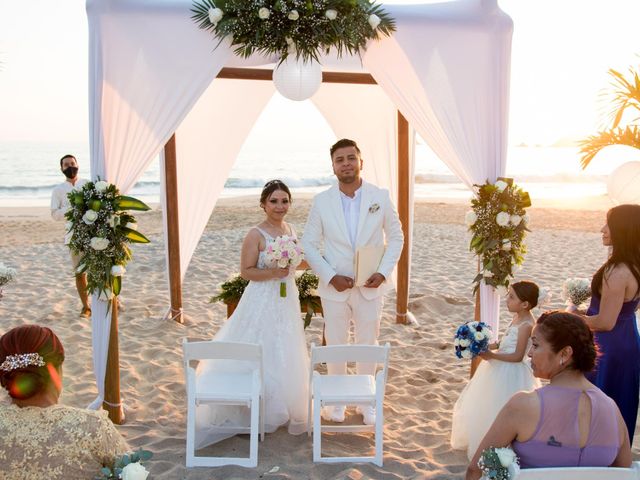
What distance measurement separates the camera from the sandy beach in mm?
3965

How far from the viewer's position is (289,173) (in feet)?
121

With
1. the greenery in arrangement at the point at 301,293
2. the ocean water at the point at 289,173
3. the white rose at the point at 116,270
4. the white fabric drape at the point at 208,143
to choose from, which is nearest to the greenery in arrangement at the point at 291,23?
the white rose at the point at 116,270

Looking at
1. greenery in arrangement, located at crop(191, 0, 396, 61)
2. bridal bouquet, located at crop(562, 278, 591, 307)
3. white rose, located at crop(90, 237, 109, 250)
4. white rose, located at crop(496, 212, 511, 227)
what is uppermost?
greenery in arrangement, located at crop(191, 0, 396, 61)

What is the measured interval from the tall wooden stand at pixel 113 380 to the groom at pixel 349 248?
149 cm

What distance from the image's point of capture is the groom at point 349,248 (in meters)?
4.52

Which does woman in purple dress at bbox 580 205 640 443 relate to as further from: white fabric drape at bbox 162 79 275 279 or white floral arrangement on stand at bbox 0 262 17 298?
white fabric drape at bbox 162 79 275 279

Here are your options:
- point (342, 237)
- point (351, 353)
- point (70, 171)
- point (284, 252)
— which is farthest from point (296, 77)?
point (70, 171)

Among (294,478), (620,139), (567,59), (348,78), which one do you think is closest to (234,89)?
(348,78)

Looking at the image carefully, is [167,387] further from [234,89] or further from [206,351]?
[234,89]

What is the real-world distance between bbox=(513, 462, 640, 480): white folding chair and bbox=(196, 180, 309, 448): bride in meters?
2.40

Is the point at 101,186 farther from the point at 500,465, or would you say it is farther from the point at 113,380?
the point at 500,465

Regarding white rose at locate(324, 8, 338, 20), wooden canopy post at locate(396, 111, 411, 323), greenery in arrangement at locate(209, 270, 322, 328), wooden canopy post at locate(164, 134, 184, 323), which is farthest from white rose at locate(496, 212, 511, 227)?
wooden canopy post at locate(164, 134, 184, 323)

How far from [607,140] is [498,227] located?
2162 millimetres

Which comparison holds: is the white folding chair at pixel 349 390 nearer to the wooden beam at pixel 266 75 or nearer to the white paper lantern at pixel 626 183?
the white paper lantern at pixel 626 183
